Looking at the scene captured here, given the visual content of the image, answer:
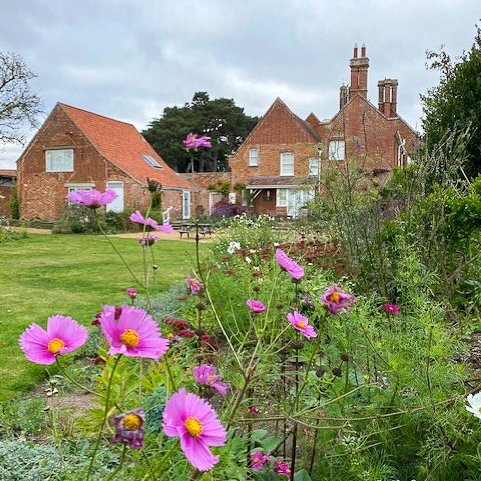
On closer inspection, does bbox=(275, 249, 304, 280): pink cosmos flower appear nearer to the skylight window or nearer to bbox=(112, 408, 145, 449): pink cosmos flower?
bbox=(112, 408, 145, 449): pink cosmos flower

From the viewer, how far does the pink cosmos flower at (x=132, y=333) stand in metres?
0.75

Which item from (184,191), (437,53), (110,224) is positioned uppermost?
(437,53)

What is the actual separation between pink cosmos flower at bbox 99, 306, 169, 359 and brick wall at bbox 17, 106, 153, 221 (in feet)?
74.4

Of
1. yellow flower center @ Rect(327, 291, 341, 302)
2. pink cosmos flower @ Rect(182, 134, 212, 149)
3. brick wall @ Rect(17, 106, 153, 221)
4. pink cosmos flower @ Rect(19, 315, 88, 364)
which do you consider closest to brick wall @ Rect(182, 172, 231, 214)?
brick wall @ Rect(17, 106, 153, 221)

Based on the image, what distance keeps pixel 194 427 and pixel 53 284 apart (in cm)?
736

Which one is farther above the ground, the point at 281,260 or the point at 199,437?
the point at 281,260

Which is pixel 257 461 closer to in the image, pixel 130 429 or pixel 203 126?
pixel 130 429

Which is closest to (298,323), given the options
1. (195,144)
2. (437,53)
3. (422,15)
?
(195,144)

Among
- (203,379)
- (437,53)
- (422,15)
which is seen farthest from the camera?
(437,53)

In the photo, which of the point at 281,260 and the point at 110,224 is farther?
the point at 110,224

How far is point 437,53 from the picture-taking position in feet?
31.2

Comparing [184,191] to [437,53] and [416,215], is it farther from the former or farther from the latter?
[416,215]

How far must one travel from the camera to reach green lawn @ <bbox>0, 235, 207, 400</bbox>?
13.1 feet

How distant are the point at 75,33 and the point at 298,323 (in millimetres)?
10141
